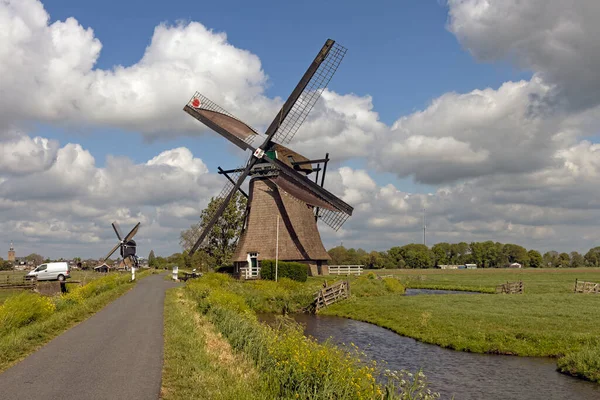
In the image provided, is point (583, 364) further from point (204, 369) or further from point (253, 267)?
point (253, 267)

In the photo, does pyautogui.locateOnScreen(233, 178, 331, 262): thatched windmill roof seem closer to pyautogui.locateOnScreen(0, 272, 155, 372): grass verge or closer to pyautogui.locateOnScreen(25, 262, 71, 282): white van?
pyautogui.locateOnScreen(0, 272, 155, 372): grass verge

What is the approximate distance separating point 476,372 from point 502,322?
8.32 m

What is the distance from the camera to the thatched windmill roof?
47125mm

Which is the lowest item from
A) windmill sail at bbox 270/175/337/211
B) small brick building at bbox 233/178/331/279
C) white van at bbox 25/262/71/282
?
white van at bbox 25/262/71/282

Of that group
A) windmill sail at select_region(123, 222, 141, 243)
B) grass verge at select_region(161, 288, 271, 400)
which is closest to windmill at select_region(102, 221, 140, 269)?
windmill sail at select_region(123, 222, 141, 243)

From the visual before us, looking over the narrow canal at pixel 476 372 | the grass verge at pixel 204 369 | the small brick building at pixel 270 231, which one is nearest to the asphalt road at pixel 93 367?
the grass verge at pixel 204 369

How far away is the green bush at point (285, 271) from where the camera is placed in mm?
44531

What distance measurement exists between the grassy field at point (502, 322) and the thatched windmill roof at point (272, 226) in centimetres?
1036

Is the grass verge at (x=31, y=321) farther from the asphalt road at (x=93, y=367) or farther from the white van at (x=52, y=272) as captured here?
the white van at (x=52, y=272)

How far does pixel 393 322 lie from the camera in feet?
96.2

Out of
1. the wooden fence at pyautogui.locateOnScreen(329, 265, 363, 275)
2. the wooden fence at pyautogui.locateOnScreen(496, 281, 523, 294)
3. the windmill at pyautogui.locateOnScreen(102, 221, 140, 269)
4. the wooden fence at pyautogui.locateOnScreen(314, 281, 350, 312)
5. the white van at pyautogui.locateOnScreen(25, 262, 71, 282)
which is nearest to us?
the wooden fence at pyautogui.locateOnScreen(314, 281, 350, 312)

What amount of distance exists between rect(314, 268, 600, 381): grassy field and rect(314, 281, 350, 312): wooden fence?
1.95 ft

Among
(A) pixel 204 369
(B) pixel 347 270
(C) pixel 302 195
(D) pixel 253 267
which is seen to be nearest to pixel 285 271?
(D) pixel 253 267

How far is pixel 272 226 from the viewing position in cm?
4738
